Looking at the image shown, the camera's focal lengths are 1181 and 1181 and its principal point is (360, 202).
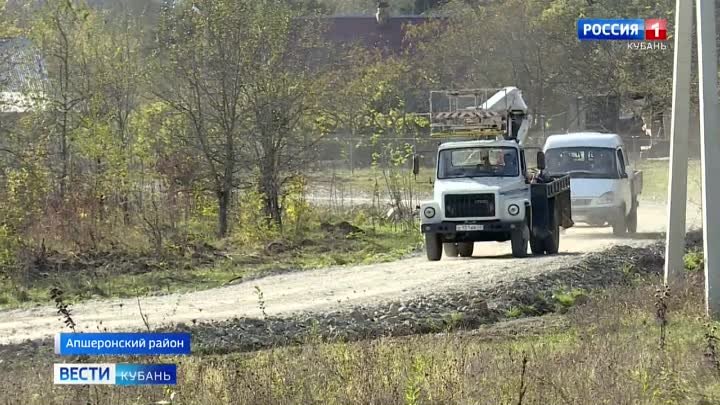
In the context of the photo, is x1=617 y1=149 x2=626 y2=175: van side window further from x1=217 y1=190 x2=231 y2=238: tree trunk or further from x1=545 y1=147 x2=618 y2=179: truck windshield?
x1=217 y1=190 x2=231 y2=238: tree trunk

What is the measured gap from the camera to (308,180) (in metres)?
30.8

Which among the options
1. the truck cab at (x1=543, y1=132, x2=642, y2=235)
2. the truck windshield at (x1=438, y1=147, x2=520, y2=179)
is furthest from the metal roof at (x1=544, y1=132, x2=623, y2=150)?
the truck windshield at (x1=438, y1=147, x2=520, y2=179)

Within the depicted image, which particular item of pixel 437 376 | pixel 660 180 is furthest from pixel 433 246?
pixel 660 180

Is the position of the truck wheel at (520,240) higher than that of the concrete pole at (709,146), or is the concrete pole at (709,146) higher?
the concrete pole at (709,146)

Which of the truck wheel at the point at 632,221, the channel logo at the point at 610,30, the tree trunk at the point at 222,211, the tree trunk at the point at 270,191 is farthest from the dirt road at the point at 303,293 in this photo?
the tree trunk at the point at 222,211

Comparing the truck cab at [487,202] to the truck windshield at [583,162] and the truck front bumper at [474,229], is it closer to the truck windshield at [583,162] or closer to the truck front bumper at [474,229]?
the truck front bumper at [474,229]

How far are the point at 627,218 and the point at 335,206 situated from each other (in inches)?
409

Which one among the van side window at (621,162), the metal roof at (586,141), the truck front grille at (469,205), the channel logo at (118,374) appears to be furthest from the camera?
the metal roof at (586,141)

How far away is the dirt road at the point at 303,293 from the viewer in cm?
1661

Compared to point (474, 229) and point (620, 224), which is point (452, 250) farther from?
point (620, 224)

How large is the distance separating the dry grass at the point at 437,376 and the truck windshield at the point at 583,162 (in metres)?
15.6

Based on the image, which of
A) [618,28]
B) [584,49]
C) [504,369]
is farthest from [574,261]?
[584,49]

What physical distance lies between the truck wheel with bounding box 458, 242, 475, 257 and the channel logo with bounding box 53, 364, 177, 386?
1813cm

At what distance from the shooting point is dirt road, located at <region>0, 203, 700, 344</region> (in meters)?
16.6
